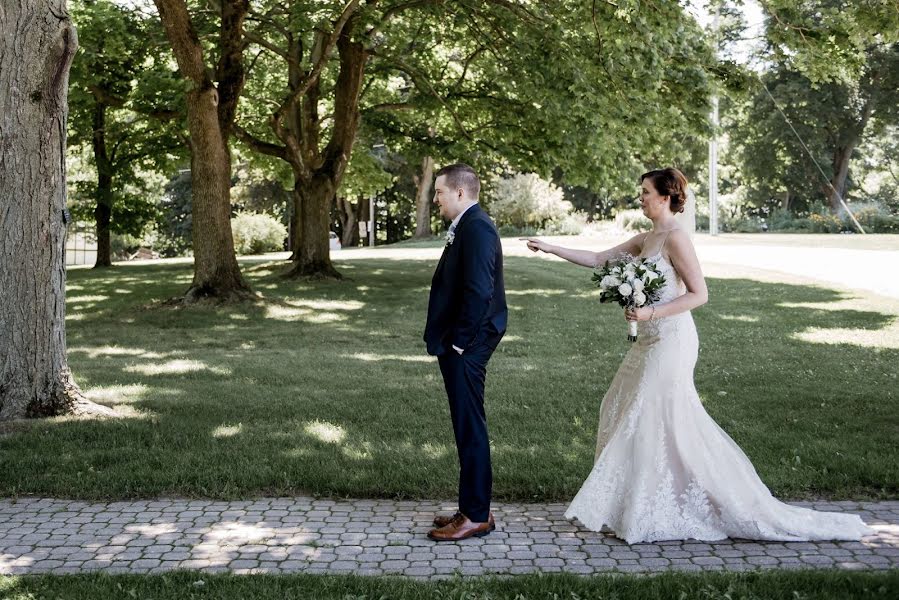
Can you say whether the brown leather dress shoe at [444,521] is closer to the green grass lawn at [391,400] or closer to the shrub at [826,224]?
the green grass lawn at [391,400]

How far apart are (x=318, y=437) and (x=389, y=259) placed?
26515mm

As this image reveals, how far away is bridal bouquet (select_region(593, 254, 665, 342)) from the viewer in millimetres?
5930

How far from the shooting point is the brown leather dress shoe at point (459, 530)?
232 inches

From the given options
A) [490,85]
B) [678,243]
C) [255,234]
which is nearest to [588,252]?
[678,243]

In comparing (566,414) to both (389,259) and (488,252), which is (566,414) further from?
(389,259)

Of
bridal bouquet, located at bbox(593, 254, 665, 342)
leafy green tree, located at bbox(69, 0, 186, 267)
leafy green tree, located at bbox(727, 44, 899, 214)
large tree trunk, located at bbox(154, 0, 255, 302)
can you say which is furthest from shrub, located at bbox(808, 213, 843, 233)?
bridal bouquet, located at bbox(593, 254, 665, 342)

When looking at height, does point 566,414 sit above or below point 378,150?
below

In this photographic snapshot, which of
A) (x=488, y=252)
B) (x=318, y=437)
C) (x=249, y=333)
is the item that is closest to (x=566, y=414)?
(x=318, y=437)

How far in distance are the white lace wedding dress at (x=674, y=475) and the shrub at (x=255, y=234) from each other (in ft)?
136

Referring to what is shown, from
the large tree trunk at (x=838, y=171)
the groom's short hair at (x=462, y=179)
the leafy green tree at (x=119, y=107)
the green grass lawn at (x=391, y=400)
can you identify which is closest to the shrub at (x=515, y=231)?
the large tree trunk at (x=838, y=171)

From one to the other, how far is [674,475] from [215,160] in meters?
14.9

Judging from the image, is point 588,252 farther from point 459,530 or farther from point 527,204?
point 527,204

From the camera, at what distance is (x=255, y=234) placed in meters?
47.3

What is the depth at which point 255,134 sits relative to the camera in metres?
31.5
